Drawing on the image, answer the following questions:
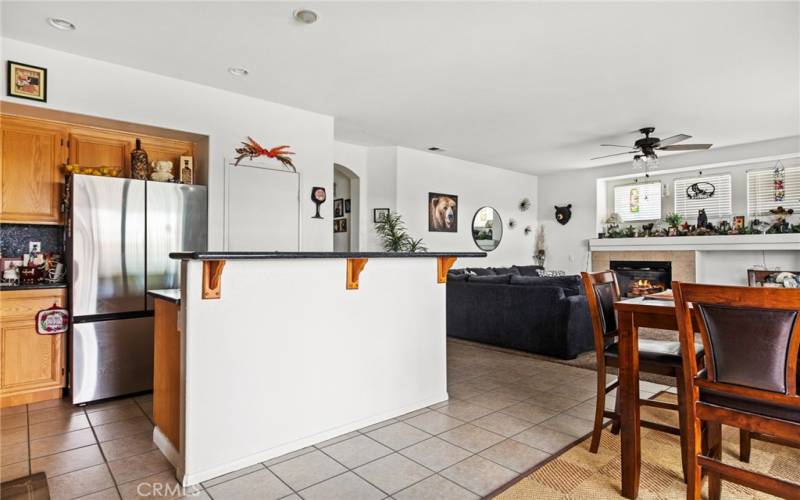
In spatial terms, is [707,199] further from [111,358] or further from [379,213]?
[111,358]

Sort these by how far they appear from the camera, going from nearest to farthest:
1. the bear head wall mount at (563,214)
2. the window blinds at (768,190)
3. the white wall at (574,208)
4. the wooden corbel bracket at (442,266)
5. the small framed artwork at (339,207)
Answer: the wooden corbel bracket at (442,266), the window blinds at (768,190), the small framed artwork at (339,207), the white wall at (574,208), the bear head wall mount at (563,214)

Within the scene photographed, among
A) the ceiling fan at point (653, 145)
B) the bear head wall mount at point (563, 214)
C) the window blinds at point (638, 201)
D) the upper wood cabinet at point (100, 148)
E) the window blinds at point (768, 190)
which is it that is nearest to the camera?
the upper wood cabinet at point (100, 148)

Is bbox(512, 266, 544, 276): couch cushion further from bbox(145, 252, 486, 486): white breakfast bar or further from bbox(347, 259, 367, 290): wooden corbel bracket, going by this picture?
bbox(347, 259, 367, 290): wooden corbel bracket

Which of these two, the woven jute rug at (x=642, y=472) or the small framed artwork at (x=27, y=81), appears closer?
the woven jute rug at (x=642, y=472)

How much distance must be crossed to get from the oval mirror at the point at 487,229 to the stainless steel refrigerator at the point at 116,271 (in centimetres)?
530

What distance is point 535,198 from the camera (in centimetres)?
942

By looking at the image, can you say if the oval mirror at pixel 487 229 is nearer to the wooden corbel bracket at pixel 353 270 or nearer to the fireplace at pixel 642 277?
the fireplace at pixel 642 277

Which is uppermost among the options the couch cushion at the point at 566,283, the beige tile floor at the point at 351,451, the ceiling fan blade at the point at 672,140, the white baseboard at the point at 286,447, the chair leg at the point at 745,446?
the ceiling fan blade at the point at 672,140

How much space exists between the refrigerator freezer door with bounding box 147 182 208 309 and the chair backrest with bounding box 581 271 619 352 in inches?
127

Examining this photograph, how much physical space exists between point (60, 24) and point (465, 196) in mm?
5974

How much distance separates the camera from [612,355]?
244 cm

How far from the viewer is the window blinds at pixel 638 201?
26.4 ft

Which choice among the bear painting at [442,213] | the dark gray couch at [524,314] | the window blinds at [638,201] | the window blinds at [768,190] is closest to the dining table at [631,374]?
the dark gray couch at [524,314]

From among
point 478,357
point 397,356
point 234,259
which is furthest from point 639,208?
point 234,259
